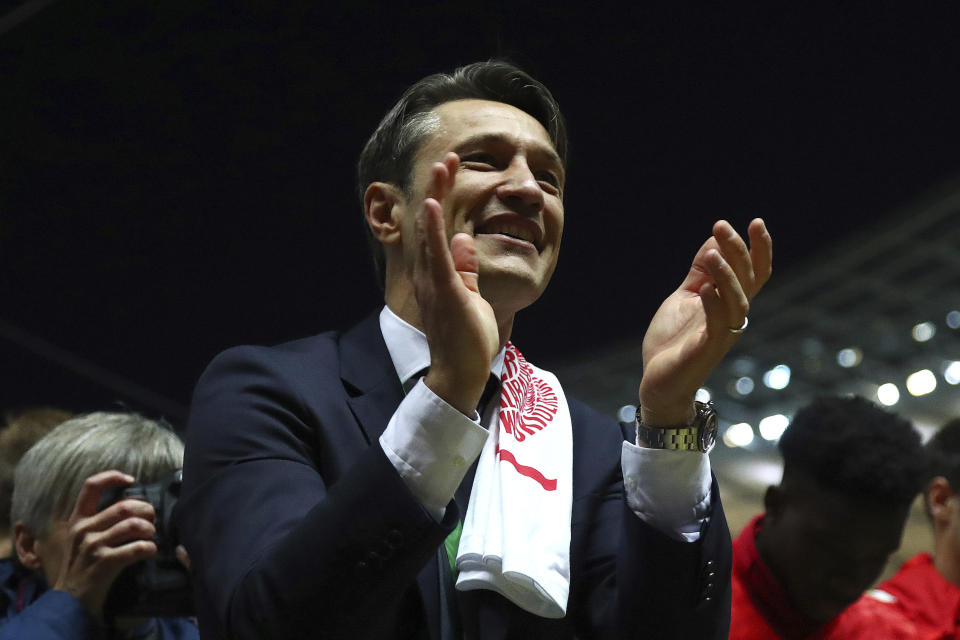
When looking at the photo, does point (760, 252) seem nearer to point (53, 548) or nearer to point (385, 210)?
point (385, 210)

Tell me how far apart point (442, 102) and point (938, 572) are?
171 cm

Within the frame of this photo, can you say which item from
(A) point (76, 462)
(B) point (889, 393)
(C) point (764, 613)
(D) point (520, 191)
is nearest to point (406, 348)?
(D) point (520, 191)

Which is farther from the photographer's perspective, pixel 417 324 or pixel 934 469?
pixel 934 469

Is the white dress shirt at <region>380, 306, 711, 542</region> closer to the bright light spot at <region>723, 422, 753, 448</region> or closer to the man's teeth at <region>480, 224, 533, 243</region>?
the man's teeth at <region>480, 224, 533, 243</region>

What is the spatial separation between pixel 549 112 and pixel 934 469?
152 cm

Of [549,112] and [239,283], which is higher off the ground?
[549,112]

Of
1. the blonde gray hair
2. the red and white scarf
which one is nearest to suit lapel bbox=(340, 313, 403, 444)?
the red and white scarf

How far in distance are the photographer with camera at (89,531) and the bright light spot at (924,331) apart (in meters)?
13.9

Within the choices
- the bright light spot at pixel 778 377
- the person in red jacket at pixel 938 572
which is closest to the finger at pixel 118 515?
the person in red jacket at pixel 938 572

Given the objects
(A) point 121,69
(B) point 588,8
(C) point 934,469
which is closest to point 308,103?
Result: (A) point 121,69

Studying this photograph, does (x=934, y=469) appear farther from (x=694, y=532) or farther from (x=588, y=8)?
(x=588, y=8)

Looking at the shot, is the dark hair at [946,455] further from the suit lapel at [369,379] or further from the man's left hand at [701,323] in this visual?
the suit lapel at [369,379]

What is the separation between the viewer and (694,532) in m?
1.65

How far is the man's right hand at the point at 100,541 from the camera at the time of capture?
204 centimetres
